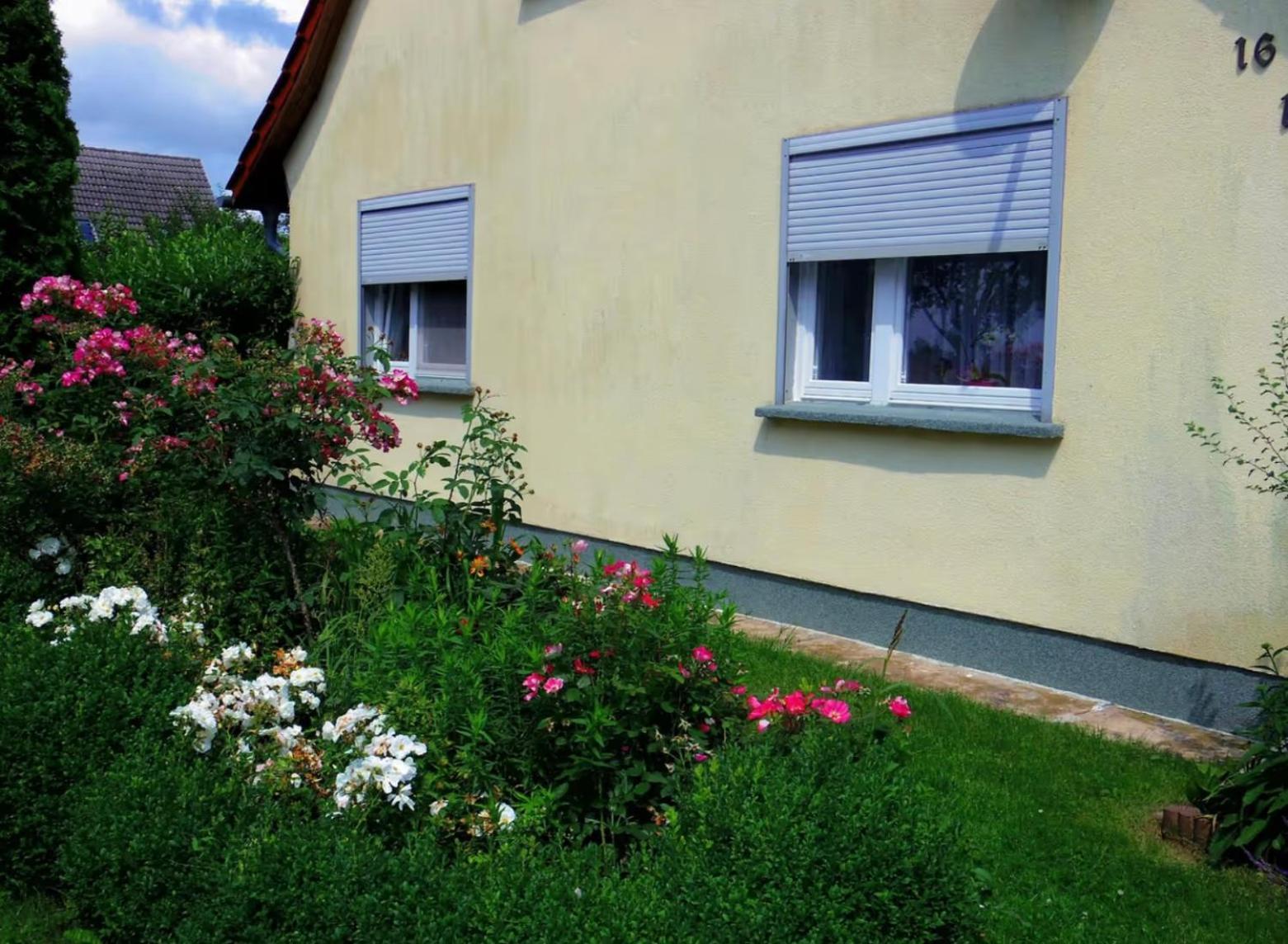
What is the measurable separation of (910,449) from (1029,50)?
6.69 feet

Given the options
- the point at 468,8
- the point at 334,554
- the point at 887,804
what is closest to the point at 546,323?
the point at 468,8

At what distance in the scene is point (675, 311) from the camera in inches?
303

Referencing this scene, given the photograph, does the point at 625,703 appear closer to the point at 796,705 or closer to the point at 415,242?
the point at 796,705

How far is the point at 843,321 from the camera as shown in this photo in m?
6.92

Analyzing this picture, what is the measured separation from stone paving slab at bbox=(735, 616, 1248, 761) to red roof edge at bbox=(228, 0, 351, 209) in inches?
282

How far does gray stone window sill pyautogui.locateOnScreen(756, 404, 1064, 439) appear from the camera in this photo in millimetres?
5816

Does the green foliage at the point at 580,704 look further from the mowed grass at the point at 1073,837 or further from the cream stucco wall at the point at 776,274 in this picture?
the cream stucco wall at the point at 776,274

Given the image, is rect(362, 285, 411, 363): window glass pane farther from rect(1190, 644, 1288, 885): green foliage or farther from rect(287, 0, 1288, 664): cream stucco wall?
rect(1190, 644, 1288, 885): green foliage

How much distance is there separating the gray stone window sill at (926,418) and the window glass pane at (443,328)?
3.70m

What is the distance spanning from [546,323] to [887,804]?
6.19 metres

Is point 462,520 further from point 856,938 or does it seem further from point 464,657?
point 856,938

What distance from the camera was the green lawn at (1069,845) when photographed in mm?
3512

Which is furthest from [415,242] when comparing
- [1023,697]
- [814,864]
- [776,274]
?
[814,864]

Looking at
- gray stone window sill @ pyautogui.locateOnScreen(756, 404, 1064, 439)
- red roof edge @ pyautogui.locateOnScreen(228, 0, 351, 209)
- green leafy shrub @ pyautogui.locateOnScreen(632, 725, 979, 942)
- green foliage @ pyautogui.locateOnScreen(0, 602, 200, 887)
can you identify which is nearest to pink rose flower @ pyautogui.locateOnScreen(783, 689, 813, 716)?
green leafy shrub @ pyautogui.locateOnScreen(632, 725, 979, 942)
